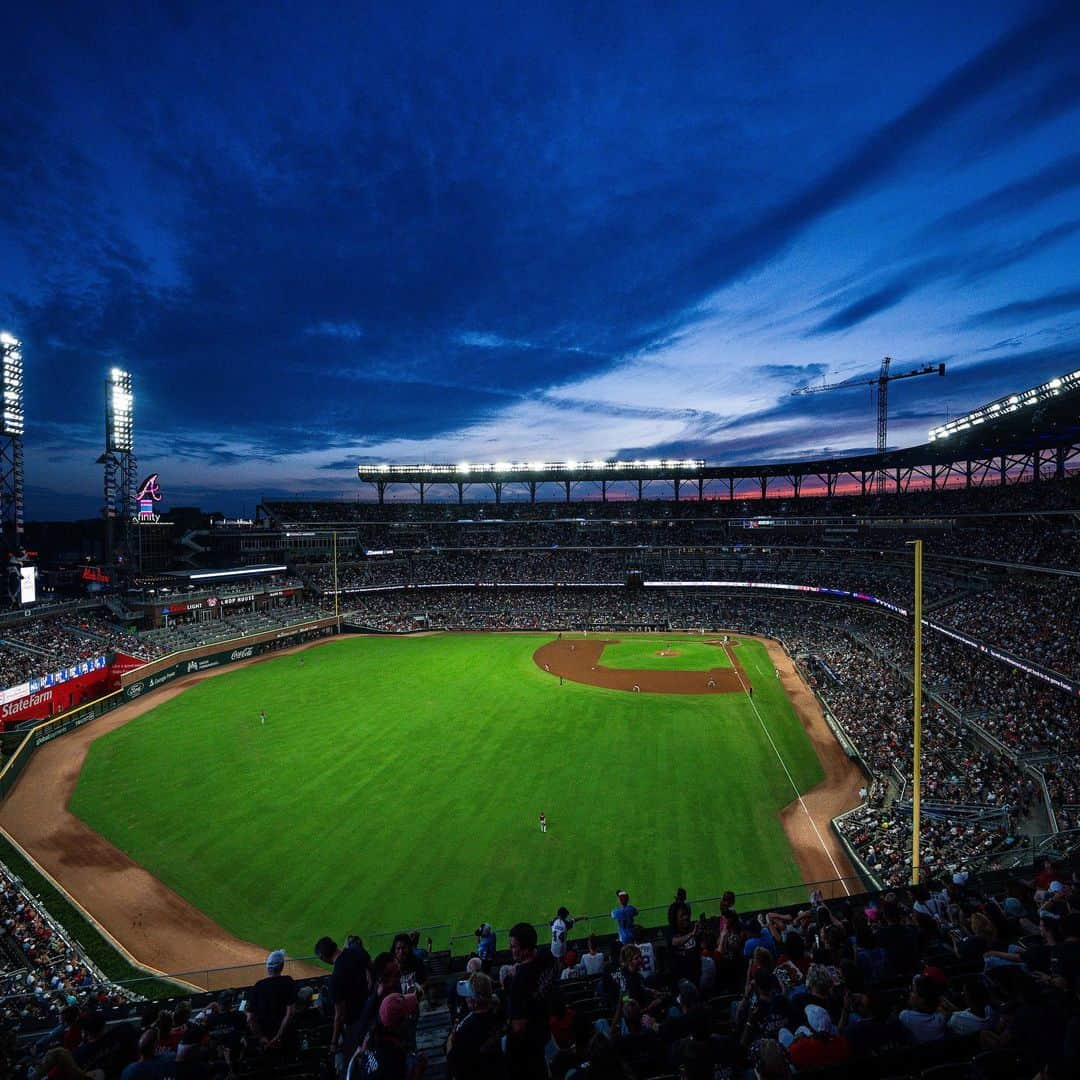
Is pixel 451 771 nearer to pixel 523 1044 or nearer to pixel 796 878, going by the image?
pixel 796 878

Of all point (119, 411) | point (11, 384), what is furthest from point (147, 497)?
point (11, 384)

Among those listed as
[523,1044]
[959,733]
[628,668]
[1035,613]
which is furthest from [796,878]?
[628,668]

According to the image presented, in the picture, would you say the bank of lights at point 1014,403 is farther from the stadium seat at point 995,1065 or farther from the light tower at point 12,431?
the light tower at point 12,431

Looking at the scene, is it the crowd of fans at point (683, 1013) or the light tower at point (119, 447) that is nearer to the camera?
the crowd of fans at point (683, 1013)

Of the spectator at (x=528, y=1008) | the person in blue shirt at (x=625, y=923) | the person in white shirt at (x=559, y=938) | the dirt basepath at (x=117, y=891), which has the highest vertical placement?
the spectator at (x=528, y=1008)

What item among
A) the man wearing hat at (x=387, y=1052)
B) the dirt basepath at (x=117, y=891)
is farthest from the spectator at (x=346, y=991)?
the dirt basepath at (x=117, y=891)

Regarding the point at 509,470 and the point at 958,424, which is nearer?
the point at 958,424

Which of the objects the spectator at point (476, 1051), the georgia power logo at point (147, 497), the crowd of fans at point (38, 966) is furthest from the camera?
the georgia power logo at point (147, 497)
